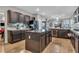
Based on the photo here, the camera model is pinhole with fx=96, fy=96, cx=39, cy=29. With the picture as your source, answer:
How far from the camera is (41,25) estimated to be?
4.79 metres

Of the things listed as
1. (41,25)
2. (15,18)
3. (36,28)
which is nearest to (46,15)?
(41,25)

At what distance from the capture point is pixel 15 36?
566 centimetres

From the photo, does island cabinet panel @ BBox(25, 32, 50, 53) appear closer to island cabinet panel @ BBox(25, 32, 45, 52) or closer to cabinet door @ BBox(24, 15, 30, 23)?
island cabinet panel @ BBox(25, 32, 45, 52)

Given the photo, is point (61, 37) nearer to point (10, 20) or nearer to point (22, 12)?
point (22, 12)

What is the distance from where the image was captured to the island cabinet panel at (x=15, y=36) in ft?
17.6

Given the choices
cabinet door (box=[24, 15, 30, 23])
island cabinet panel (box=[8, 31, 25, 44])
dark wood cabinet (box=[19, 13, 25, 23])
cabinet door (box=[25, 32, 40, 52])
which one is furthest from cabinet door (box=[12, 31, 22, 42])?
cabinet door (box=[25, 32, 40, 52])

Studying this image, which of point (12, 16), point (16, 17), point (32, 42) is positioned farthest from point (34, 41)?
point (16, 17)

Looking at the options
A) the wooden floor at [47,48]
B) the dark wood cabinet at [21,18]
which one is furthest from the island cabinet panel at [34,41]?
the dark wood cabinet at [21,18]

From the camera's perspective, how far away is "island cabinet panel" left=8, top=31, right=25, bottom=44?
537 centimetres

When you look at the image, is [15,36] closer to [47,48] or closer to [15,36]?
[15,36]

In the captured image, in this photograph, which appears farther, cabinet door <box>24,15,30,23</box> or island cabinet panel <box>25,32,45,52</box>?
cabinet door <box>24,15,30,23</box>

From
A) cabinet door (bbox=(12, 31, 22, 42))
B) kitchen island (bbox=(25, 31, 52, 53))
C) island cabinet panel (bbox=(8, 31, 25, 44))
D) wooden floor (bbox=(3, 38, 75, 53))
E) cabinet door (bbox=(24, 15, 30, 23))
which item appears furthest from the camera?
cabinet door (bbox=(24, 15, 30, 23))

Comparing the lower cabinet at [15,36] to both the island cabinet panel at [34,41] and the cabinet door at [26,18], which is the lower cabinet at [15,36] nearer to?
the cabinet door at [26,18]

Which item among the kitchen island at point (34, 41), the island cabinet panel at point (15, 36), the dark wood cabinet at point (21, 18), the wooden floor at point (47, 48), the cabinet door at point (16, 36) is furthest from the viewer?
the dark wood cabinet at point (21, 18)
